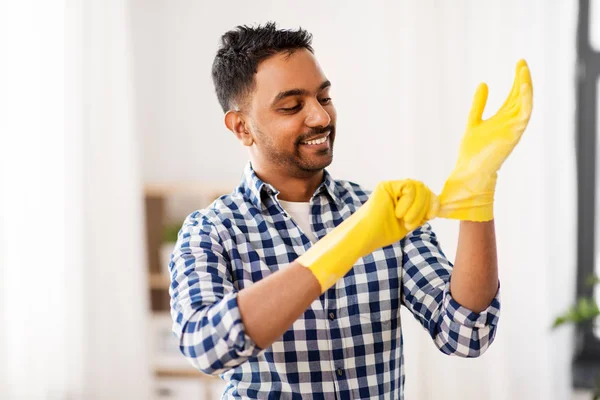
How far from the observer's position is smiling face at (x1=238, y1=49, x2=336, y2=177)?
4.32 feet

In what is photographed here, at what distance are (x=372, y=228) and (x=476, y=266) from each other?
8.2 inches

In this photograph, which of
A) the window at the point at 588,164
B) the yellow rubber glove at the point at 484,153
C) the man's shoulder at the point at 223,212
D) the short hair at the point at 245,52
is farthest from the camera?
the window at the point at 588,164

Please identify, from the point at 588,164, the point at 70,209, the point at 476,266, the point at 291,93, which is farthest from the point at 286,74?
the point at 588,164

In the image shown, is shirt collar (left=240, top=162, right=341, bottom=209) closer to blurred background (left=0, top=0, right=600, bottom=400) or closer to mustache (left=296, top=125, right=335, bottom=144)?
mustache (left=296, top=125, right=335, bottom=144)

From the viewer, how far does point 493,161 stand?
1.10m

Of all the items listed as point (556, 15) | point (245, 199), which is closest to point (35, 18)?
point (245, 199)

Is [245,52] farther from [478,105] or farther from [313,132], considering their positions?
[478,105]

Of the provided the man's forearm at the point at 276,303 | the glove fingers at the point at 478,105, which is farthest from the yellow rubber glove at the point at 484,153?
the man's forearm at the point at 276,303

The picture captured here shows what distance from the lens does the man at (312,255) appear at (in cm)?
102

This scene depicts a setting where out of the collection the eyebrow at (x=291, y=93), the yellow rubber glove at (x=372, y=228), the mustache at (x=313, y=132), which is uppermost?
the eyebrow at (x=291, y=93)

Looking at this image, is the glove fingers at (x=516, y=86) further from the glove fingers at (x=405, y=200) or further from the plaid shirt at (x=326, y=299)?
the plaid shirt at (x=326, y=299)

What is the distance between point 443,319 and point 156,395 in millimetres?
2040

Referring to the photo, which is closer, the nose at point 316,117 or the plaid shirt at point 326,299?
the plaid shirt at point 326,299

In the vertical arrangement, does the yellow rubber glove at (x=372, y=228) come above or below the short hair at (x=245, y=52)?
below
